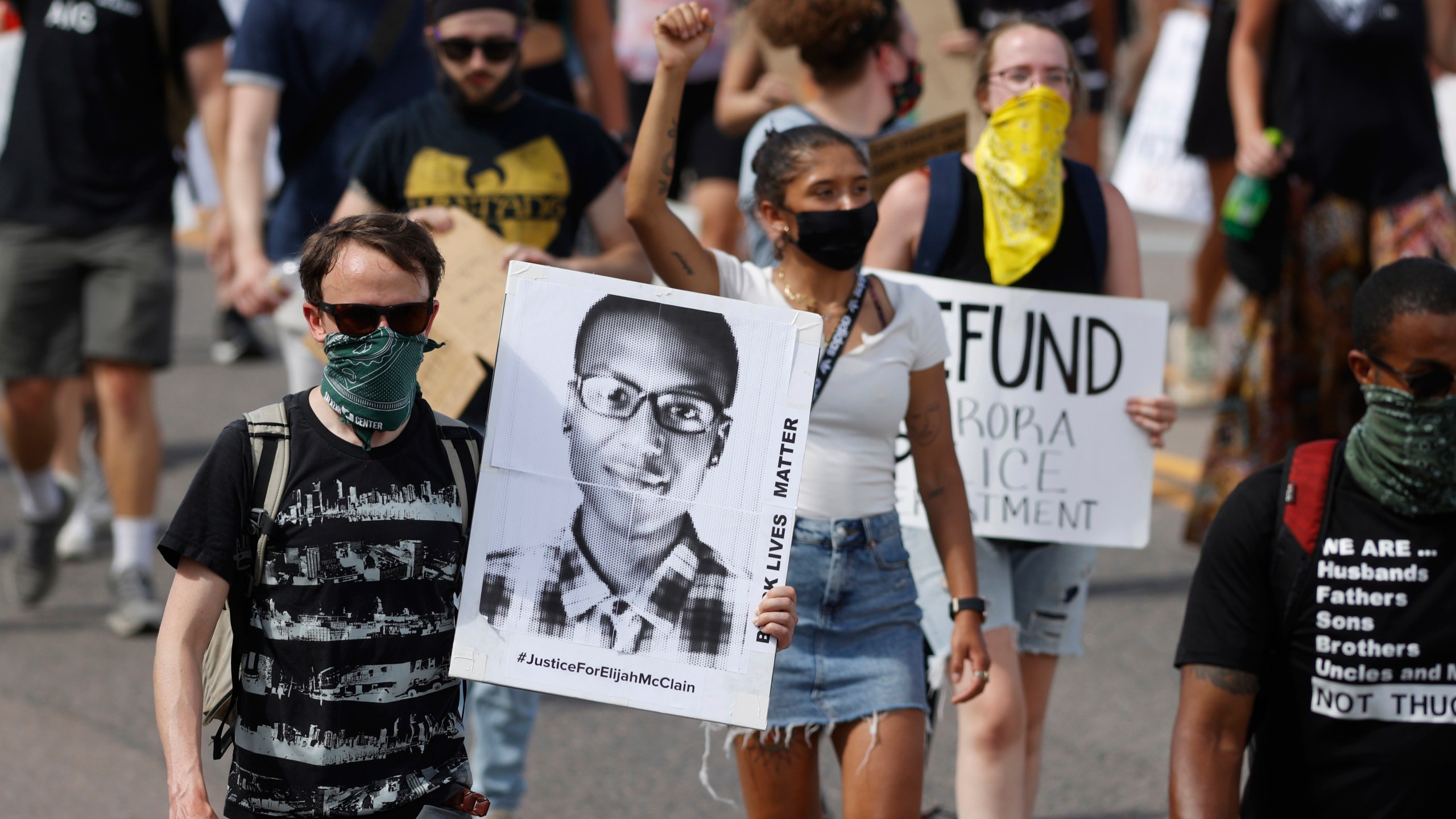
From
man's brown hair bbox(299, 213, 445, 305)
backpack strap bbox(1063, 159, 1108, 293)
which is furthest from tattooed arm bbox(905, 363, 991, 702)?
man's brown hair bbox(299, 213, 445, 305)

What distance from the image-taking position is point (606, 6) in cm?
681

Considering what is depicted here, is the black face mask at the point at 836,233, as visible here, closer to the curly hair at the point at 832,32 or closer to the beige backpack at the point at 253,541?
the beige backpack at the point at 253,541

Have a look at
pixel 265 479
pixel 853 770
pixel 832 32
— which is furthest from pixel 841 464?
pixel 832 32

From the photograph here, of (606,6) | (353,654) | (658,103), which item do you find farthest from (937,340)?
(606,6)

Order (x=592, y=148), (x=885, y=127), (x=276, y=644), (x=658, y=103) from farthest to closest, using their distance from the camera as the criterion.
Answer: (x=885, y=127) → (x=592, y=148) → (x=658, y=103) → (x=276, y=644)

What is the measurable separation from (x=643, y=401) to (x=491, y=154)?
1.60 meters

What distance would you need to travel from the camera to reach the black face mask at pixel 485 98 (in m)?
4.62

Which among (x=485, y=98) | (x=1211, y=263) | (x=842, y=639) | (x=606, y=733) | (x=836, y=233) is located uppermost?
(x=1211, y=263)

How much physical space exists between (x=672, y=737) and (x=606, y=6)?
2.79m

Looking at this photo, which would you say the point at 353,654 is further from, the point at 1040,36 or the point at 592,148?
the point at 1040,36

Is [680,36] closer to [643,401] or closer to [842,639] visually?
[643,401]

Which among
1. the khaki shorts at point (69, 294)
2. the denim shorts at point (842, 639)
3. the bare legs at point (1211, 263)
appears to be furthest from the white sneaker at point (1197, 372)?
the denim shorts at point (842, 639)

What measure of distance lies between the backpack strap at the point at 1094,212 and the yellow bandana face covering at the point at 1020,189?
67 millimetres

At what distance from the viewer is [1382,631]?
321cm
